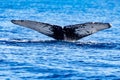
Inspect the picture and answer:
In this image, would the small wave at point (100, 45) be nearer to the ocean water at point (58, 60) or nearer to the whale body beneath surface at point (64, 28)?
the ocean water at point (58, 60)

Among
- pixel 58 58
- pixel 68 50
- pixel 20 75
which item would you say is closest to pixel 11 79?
pixel 20 75

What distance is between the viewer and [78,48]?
21.2 metres

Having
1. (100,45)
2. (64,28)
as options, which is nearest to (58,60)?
(64,28)

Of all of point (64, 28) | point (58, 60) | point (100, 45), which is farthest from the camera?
point (100, 45)

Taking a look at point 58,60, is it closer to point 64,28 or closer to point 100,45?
point 64,28

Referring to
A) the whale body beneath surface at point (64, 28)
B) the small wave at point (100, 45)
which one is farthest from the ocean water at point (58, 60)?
the whale body beneath surface at point (64, 28)

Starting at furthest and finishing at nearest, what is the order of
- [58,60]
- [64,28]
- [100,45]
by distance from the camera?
[100,45] < [64,28] < [58,60]

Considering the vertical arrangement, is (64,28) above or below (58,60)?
above

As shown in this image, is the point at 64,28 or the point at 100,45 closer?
the point at 64,28

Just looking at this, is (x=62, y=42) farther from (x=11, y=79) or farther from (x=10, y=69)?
(x=11, y=79)

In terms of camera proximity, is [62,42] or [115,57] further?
[62,42]

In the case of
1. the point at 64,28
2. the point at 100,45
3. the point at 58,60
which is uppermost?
the point at 64,28

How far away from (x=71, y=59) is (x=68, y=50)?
1588 mm

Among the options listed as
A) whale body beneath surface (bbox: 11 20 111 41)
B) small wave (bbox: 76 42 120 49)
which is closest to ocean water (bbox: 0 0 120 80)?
small wave (bbox: 76 42 120 49)
